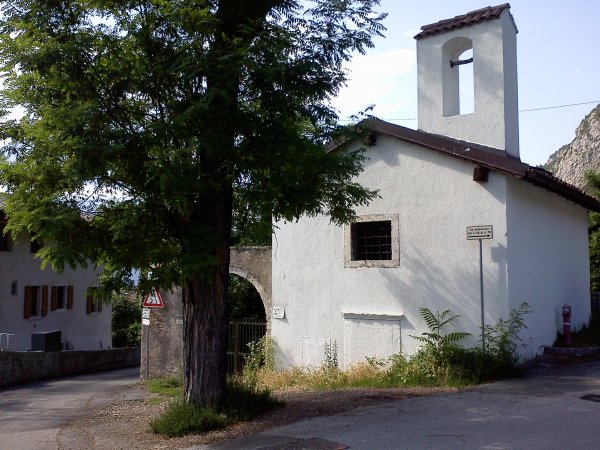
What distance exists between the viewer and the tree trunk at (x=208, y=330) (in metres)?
9.26

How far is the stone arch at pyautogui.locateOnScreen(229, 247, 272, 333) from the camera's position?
15359 millimetres

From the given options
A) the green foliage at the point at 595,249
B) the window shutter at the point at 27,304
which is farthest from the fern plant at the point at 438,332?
the window shutter at the point at 27,304

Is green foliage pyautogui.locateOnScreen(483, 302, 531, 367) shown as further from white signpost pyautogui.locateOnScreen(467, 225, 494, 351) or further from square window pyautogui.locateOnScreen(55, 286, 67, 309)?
square window pyautogui.locateOnScreen(55, 286, 67, 309)

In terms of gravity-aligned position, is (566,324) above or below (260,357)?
above

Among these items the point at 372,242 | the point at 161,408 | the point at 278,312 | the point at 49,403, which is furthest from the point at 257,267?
the point at 49,403

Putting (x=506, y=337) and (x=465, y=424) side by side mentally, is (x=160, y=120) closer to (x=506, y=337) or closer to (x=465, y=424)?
(x=465, y=424)

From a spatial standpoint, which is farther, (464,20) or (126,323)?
(126,323)

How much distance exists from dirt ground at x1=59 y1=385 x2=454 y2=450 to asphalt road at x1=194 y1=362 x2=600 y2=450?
365 mm

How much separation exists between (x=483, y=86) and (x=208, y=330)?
26.7ft

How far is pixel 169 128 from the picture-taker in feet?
27.0

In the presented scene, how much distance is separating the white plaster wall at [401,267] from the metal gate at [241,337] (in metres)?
1.06

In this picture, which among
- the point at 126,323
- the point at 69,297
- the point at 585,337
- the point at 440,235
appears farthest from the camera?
the point at 126,323

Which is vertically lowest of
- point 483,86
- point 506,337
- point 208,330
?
point 506,337

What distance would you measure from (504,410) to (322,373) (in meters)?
5.14
